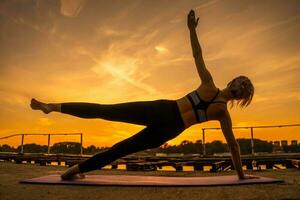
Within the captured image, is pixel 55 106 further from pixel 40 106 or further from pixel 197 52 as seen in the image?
pixel 197 52

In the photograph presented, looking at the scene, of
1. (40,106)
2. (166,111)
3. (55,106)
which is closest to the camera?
(166,111)

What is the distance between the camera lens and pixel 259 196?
9.11ft

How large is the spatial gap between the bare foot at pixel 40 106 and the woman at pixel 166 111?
0.11 m

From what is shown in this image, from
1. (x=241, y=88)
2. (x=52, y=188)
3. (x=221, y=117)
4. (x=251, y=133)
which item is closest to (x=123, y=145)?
(x=52, y=188)

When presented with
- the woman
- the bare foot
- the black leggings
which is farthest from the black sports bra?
the bare foot

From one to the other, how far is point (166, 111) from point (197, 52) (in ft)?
2.81

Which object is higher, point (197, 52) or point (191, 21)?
point (191, 21)

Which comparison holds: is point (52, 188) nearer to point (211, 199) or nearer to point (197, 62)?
point (211, 199)

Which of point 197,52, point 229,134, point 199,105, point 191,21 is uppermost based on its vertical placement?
point 191,21

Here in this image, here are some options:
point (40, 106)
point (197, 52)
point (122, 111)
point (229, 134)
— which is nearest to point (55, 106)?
point (40, 106)

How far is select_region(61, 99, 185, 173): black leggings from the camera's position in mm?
3576

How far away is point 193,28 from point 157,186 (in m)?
1.98

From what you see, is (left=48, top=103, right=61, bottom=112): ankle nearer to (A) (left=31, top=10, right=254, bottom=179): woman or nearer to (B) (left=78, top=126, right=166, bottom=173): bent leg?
(A) (left=31, top=10, right=254, bottom=179): woman

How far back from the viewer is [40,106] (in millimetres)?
3887
